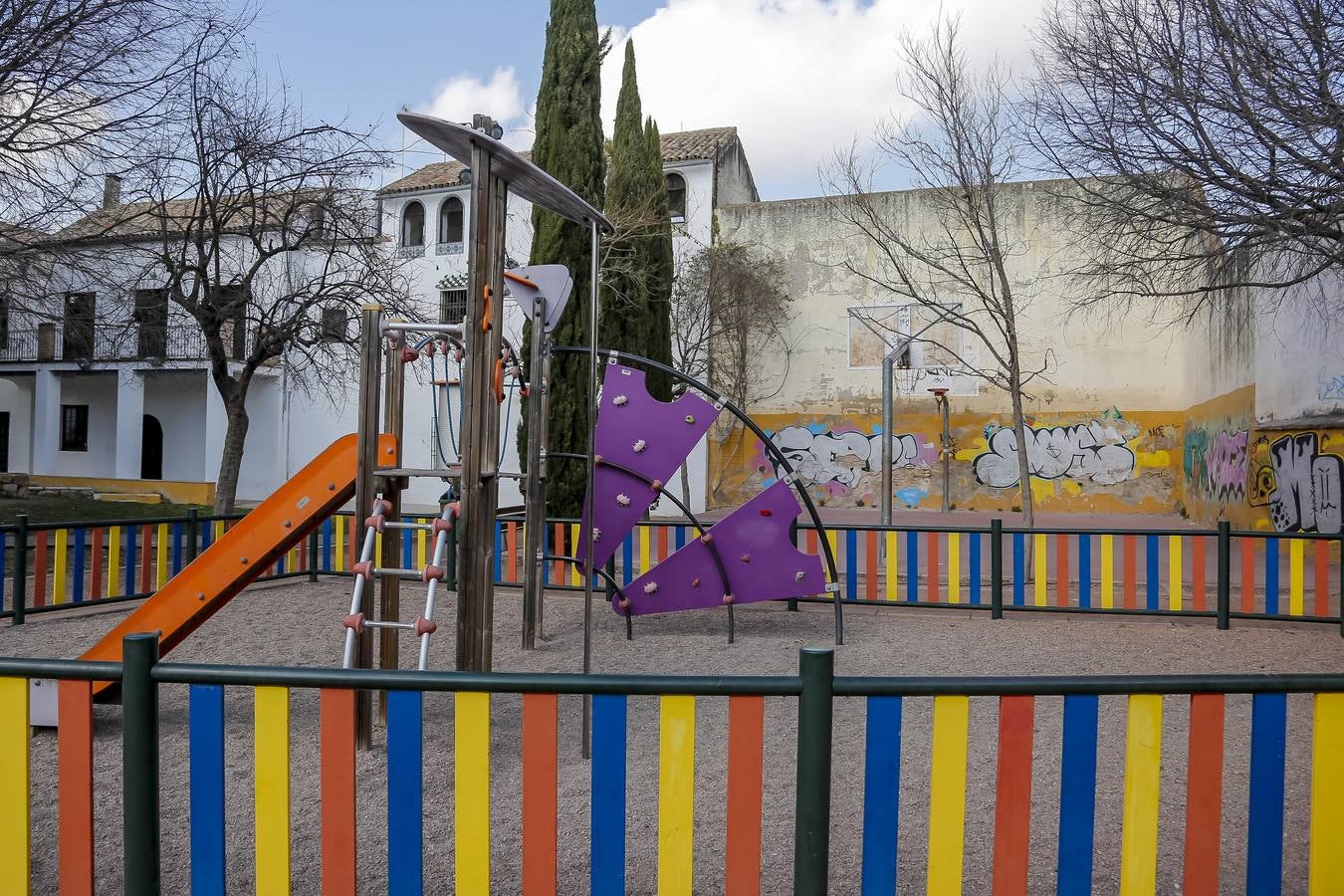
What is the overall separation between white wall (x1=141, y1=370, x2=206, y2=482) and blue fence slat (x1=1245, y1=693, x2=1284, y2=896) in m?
29.8

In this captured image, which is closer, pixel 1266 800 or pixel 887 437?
pixel 1266 800

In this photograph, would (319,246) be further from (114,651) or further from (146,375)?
(146,375)

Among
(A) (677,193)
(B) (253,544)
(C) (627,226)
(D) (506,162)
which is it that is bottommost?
(B) (253,544)

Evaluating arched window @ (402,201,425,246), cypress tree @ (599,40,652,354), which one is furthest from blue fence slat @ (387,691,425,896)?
arched window @ (402,201,425,246)

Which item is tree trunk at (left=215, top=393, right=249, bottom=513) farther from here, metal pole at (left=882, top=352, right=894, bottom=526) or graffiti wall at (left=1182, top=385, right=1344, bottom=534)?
graffiti wall at (left=1182, top=385, right=1344, bottom=534)

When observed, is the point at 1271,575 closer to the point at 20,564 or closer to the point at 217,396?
the point at 20,564

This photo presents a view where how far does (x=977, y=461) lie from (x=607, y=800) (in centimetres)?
Result: 2225

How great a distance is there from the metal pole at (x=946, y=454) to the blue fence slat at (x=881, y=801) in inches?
805

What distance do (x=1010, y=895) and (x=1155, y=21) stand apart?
8.75 metres

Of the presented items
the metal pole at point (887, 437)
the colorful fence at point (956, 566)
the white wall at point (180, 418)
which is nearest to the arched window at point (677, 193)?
the metal pole at point (887, 437)

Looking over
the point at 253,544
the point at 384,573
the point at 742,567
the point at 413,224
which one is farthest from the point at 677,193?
the point at 384,573

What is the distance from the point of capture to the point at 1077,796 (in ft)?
8.96

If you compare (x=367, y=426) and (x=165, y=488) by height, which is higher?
(x=367, y=426)

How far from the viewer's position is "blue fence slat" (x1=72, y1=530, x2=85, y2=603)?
974cm
